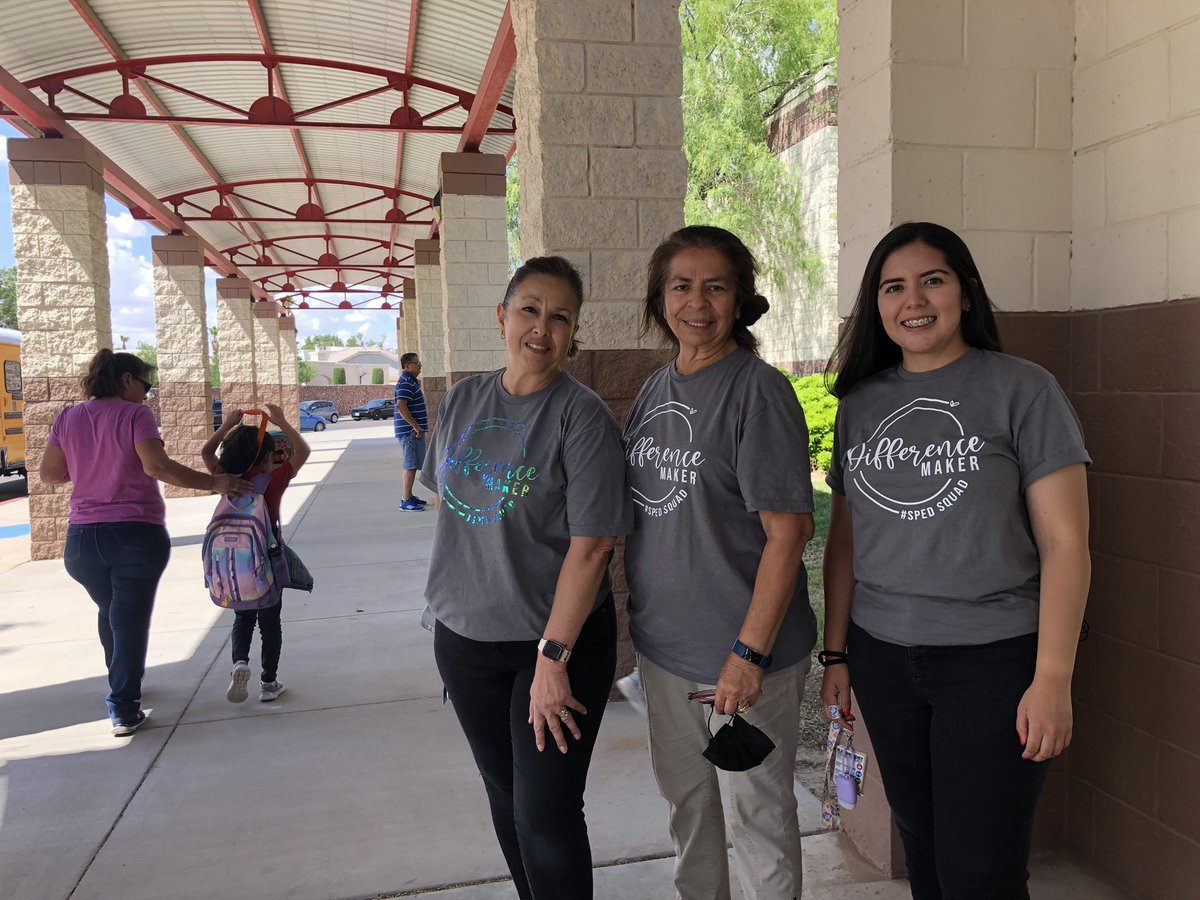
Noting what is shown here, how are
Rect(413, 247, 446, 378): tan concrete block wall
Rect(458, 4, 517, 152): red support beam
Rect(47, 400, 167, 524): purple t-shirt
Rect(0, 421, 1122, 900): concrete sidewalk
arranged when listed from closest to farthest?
1. Rect(0, 421, 1122, 900): concrete sidewalk
2. Rect(47, 400, 167, 524): purple t-shirt
3. Rect(458, 4, 517, 152): red support beam
4. Rect(413, 247, 446, 378): tan concrete block wall

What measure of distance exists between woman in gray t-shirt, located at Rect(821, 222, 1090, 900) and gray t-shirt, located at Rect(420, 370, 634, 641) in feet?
1.98

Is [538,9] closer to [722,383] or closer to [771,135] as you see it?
[722,383]

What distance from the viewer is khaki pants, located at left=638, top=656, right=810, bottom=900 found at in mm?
1996

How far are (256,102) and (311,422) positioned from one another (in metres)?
31.4

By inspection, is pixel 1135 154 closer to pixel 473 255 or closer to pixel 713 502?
pixel 713 502

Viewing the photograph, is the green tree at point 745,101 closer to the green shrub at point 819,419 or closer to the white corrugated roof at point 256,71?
the green shrub at point 819,419

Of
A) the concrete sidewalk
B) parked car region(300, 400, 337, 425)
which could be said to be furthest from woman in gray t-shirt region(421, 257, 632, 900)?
parked car region(300, 400, 337, 425)

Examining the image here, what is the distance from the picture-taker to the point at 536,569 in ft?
6.80

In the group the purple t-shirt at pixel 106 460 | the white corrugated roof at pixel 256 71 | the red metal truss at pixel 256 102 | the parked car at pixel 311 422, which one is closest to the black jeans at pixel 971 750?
the purple t-shirt at pixel 106 460

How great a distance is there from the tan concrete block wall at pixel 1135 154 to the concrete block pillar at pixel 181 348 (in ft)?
40.5

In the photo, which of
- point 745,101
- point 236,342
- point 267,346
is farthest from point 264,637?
point 267,346

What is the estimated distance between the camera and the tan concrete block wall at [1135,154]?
2189mm

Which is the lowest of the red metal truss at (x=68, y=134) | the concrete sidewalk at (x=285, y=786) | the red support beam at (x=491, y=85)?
the concrete sidewalk at (x=285, y=786)

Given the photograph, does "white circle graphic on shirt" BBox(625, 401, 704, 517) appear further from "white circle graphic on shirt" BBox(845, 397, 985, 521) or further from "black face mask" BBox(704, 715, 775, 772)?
"black face mask" BBox(704, 715, 775, 772)
